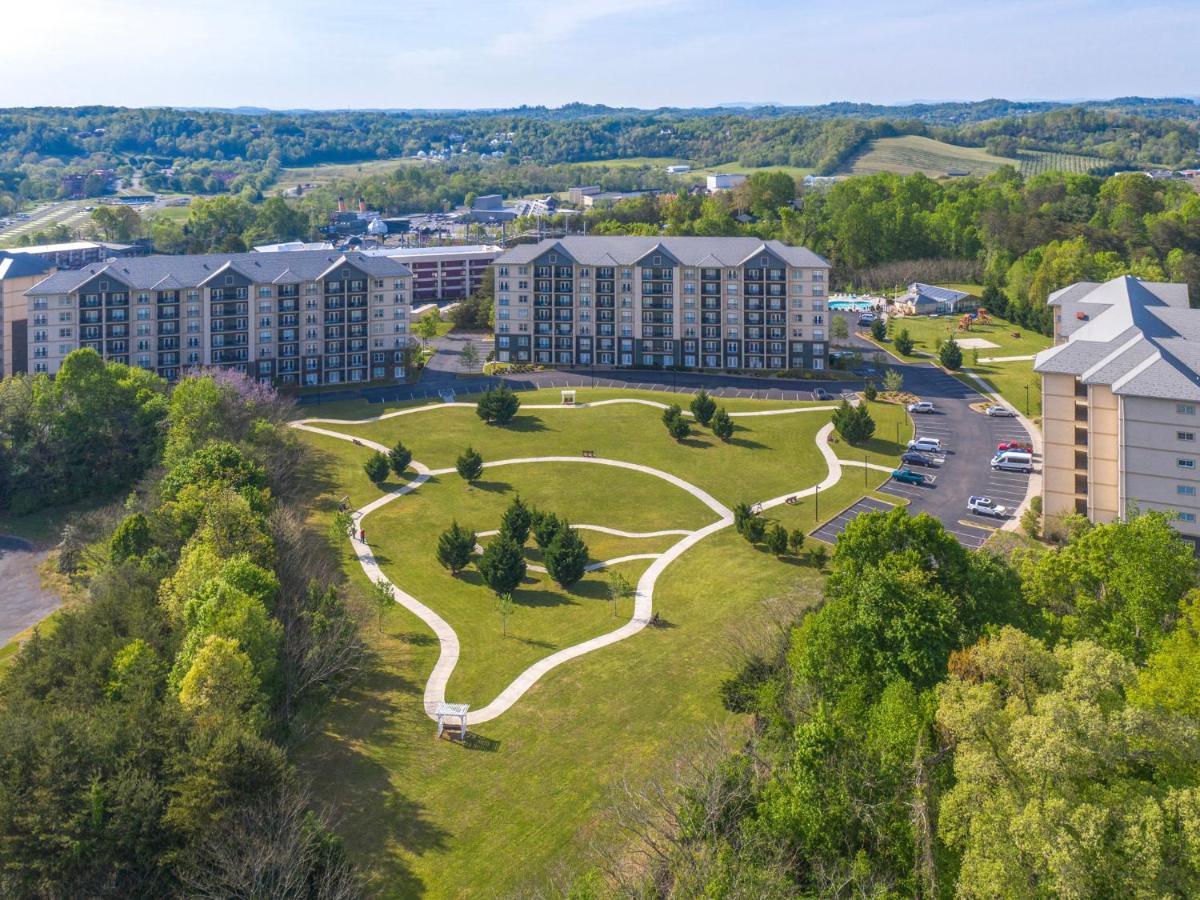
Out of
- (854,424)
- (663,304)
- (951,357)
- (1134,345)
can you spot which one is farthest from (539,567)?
(951,357)

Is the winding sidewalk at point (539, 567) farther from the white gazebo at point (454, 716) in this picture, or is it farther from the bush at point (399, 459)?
the bush at point (399, 459)

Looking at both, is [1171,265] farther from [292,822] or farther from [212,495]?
[292,822]

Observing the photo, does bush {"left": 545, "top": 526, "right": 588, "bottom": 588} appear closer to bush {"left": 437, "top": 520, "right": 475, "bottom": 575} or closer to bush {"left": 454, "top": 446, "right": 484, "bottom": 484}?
bush {"left": 437, "top": 520, "right": 475, "bottom": 575}

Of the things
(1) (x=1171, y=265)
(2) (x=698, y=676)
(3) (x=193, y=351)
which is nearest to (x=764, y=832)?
(2) (x=698, y=676)

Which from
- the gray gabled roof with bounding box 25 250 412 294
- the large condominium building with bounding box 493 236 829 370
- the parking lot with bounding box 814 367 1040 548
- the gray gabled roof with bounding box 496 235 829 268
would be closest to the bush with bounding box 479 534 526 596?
the parking lot with bounding box 814 367 1040 548

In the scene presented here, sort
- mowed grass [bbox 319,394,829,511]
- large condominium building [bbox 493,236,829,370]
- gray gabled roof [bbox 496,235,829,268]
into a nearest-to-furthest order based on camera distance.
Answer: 1. mowed grass [bbox 319,394,829,511]
2. large condominium building [bbox 493,236,829,370]
3. gray gabled roof [bbox 496,235,829,268]

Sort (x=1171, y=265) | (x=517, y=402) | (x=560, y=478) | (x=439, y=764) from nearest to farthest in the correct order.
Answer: (x=439, y=764)
(x=560, y=478)
(x=517, y=402)
(x=1171, y=265)
